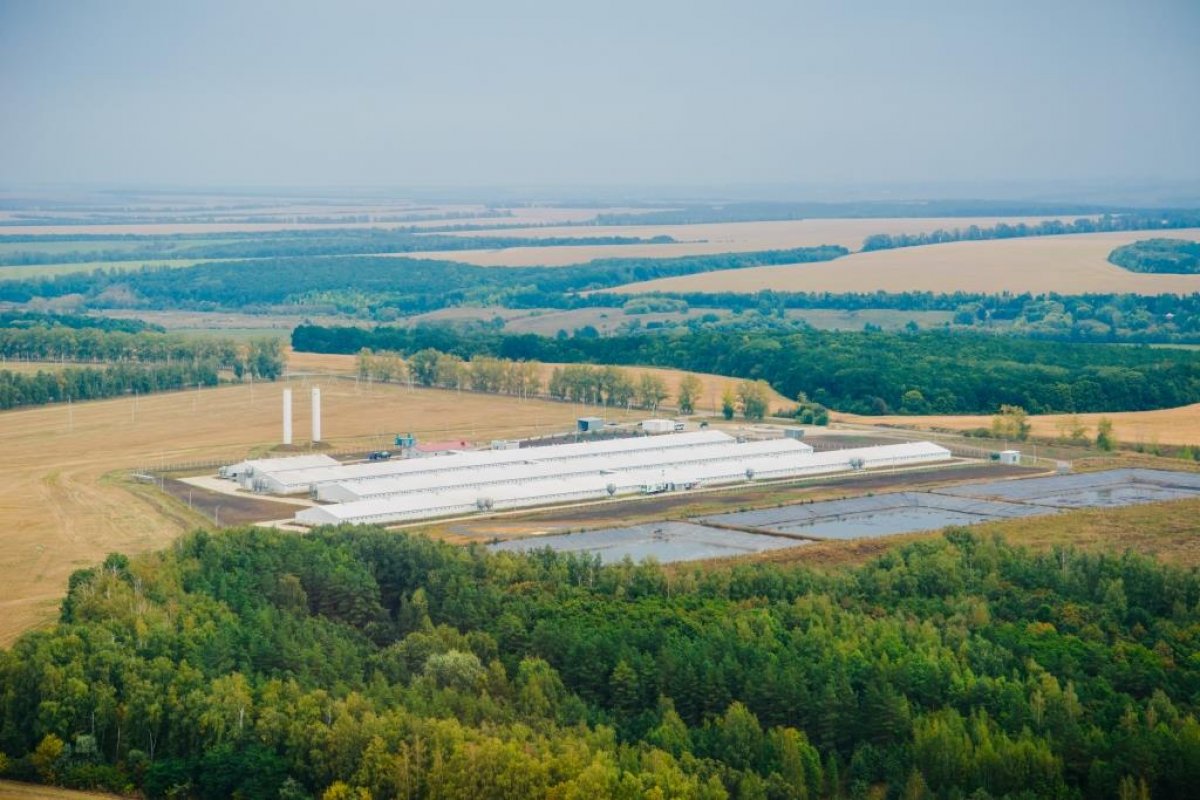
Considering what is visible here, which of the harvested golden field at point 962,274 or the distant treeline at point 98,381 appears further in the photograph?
the harvested golden field at point 962,274

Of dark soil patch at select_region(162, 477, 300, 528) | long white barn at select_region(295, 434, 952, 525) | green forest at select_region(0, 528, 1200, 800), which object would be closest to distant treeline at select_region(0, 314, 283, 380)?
long white barn at select_region(295, 434, 952, 525)

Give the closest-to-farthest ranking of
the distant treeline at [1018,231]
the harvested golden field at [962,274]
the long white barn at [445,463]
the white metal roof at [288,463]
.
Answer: the long white barn at [445,463] < the white metal roof at [288,463] < the harvested golden field at [962,274] < the distant treeline at [1018,231]

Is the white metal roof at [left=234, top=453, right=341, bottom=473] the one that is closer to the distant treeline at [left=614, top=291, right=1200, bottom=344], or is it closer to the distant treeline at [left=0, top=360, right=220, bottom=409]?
the distant treeline at [left=0, top=360, right=220, bottom=409]

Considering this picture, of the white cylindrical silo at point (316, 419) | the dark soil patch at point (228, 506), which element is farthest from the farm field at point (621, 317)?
the dark soil patch at point (228, 506)

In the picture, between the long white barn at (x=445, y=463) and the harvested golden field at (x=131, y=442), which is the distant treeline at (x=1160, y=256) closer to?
the harvested golden field at (x=131, y=442)

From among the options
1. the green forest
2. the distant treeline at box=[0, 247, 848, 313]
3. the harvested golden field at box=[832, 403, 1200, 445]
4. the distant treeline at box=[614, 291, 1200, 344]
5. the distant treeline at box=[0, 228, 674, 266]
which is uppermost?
the green forest

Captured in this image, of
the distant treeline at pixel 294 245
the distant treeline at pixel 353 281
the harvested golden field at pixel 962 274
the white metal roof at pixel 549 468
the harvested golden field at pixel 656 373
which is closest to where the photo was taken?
the white metal roof at pixel 549 468

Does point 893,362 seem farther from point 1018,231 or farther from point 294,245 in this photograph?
point 294,245

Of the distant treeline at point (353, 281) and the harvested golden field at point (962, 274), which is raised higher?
the harvested golden field at point (962, 274)
